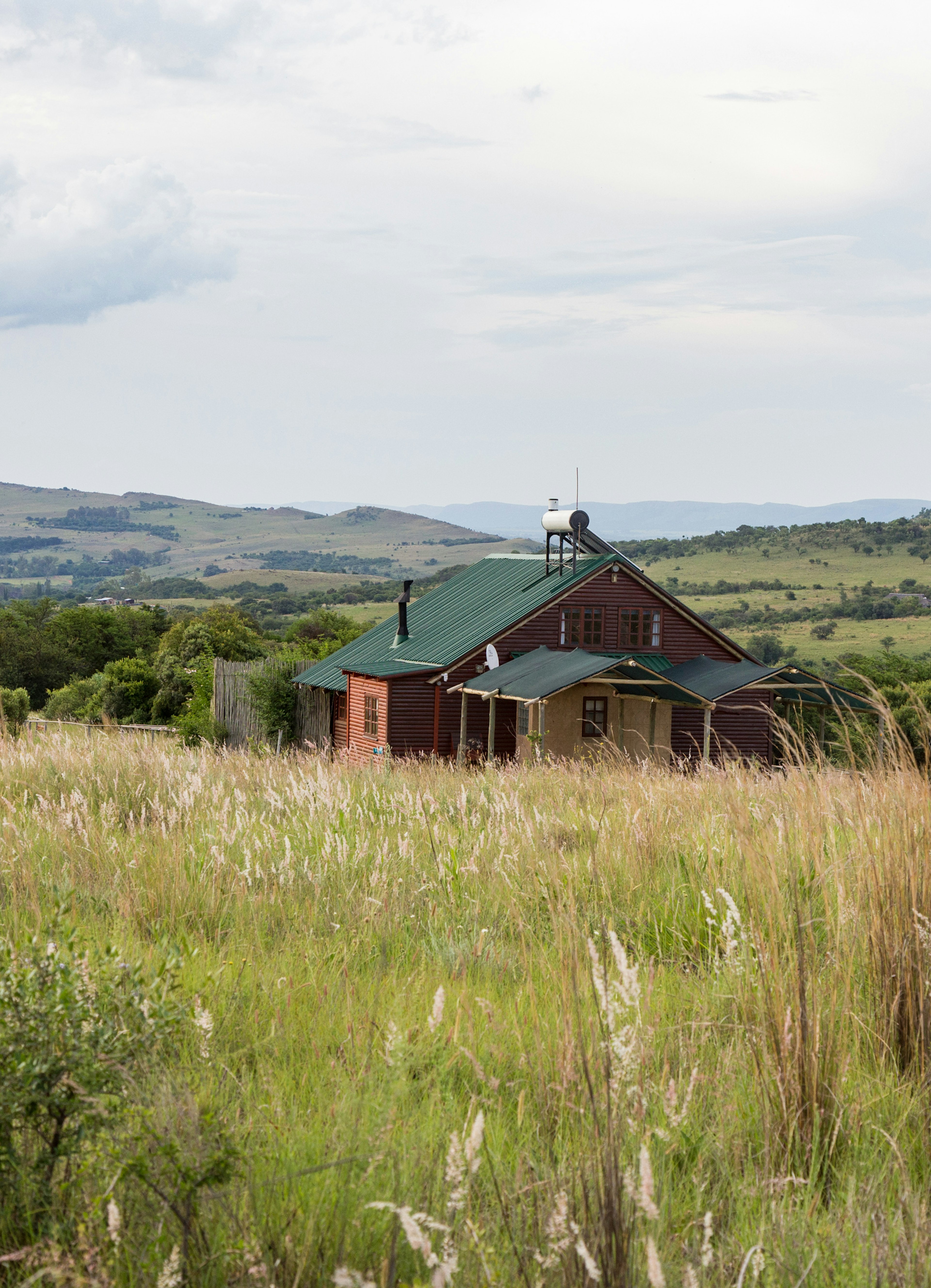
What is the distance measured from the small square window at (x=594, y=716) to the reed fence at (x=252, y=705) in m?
9.85

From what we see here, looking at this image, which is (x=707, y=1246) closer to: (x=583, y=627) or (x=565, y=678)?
(x=565, y=678)

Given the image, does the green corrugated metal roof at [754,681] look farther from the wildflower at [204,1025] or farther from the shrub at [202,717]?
the wildflower at [204,1025]

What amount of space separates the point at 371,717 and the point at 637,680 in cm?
931

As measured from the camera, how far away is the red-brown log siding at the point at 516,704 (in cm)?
3266

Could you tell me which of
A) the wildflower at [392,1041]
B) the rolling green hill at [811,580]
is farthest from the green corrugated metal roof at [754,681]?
the rolling green hill at [811,580]

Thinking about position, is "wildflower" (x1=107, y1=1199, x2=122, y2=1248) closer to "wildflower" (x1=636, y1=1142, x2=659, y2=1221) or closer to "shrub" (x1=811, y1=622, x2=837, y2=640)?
"wildflower" (x1=636, y1=1142, x2=659, y2=1221)

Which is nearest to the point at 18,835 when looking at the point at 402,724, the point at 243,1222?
the point at 243,1222

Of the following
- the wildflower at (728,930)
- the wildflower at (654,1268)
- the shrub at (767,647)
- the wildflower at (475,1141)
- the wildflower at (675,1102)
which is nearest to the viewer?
the wildflower at (654,1268)

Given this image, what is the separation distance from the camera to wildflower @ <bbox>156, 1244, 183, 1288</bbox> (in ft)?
6.16

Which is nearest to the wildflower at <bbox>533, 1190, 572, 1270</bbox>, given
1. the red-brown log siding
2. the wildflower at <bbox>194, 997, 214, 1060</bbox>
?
Result: the wildflower at <bbox>194, 997, 214, 1060</bbox>

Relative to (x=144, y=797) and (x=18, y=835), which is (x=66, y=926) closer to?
(x=18, y=835)

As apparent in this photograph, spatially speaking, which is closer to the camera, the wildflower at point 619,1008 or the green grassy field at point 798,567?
the wildflower at point 619,1008

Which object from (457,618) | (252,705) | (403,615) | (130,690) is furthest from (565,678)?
(130,690)

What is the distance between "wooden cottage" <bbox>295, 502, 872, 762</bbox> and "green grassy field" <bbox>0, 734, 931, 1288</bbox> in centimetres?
2143
